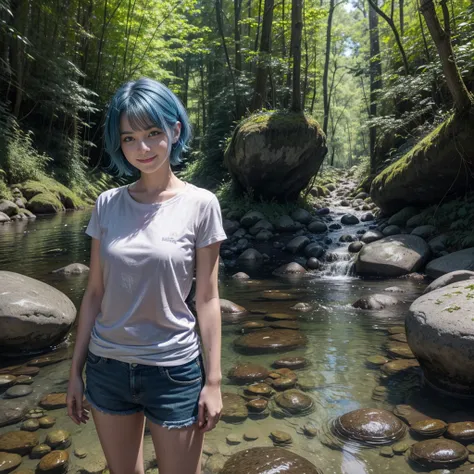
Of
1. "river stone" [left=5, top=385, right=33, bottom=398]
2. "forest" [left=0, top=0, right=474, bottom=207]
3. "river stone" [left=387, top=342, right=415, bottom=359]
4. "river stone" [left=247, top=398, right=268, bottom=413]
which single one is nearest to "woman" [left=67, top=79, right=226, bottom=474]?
"river stone" [left=247, top=398, right=268, bottom=413]

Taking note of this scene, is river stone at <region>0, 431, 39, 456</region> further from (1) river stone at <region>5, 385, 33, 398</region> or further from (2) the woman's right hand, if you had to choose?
(2) the woman's right hand

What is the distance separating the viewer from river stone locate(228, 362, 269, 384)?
4.18m

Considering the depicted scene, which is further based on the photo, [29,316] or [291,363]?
[29,316]

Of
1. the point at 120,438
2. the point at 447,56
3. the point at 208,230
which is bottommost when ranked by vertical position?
the point at 120,438

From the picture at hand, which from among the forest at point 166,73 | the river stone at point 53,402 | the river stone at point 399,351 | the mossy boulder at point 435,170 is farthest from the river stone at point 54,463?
the forest at point 166,73

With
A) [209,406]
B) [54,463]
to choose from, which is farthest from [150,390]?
[54,463]

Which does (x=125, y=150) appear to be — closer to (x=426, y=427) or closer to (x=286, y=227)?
(x=426, y=427)

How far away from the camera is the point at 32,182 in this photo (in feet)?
55.0

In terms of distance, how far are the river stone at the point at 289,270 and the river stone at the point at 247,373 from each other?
459 centimetres

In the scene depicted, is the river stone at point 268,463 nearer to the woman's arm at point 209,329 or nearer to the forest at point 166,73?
the woman's arm at point 209,329

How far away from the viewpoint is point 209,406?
1504 millimetres

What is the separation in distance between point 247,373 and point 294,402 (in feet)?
2.15

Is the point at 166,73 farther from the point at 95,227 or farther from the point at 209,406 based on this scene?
the point at 209,406

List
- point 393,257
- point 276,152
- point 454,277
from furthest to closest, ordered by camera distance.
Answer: point 276,152, point 393,257, point 454,277
